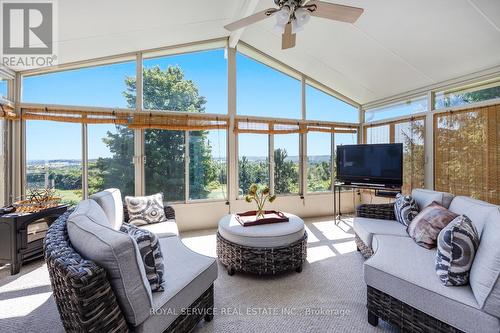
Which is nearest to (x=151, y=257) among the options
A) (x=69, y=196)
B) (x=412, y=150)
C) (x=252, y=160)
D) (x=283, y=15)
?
(x=283, y=15)

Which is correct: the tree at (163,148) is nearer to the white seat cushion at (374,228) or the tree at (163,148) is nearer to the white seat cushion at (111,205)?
the white seat cushion at (111,205)

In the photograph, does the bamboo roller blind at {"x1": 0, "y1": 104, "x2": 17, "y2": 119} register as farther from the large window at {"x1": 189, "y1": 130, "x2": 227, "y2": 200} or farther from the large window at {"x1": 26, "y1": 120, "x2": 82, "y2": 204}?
the large window at {"x1": 189, "y1": 130, "x2": 227, "y2": 200}

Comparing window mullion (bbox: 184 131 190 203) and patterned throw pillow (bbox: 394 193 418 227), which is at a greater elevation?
window mullion (bbox: 184 131 190 203)

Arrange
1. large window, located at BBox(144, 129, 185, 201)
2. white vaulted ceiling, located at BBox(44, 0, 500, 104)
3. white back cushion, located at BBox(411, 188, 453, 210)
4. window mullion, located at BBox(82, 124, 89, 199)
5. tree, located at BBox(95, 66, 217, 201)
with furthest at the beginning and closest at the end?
1. large window, located at BBox(144, 129, 185, 201)
2. tree, located at BBox(95, 66, 217, 201)
3. window mullion, located at BBox(82, 124, 89, 199)
4. white vaulted ceiling, located at BBox(44, 0, 500, 104)
5. white back cushion, located at BBox(411, 188, 453, 210)

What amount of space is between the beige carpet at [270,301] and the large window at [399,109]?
9.95 ft

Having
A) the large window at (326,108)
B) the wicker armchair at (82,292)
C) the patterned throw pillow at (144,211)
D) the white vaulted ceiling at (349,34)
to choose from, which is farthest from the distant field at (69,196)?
the large window at (326,108)

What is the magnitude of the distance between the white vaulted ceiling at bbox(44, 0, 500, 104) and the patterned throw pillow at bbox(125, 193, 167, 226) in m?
2.17

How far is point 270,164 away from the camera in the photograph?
4598 mm

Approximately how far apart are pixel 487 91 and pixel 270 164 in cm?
337

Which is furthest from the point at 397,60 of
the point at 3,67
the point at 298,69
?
the point at 3,67

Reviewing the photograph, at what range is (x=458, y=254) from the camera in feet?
4.79

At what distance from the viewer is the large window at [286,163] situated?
4.64 metres

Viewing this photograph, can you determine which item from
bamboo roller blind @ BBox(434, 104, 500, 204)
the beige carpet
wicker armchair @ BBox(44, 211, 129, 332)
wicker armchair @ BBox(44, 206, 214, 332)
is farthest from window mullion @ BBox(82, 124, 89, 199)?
bamboo roller blind @ BBox(434, 104, 500, 204)

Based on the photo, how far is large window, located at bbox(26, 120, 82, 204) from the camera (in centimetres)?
345
